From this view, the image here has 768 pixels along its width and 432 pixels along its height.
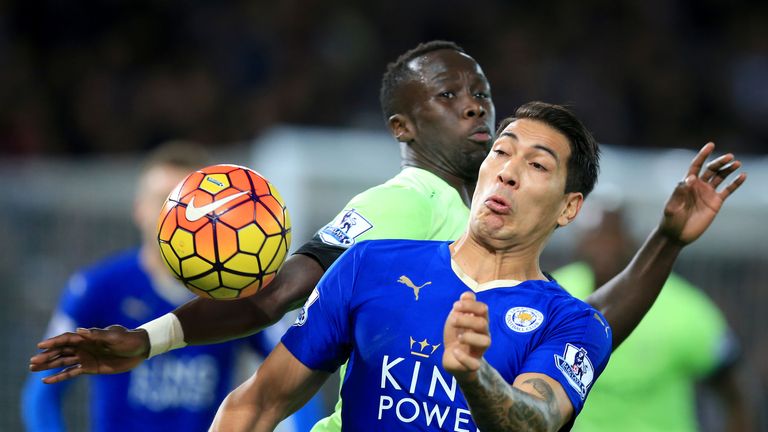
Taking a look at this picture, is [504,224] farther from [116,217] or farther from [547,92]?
[547,92]

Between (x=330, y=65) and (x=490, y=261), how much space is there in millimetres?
8836

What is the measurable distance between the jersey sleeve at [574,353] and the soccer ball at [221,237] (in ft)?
2.83

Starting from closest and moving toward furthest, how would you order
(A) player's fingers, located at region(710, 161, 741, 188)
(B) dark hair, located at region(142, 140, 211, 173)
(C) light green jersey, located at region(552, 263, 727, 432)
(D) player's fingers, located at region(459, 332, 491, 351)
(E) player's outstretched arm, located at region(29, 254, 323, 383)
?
(D) player's fingers, located at region(459, 332, 491, 351), (E) player's outstretched arm, located at region(29, 254, 323, 383), (A) player's fingers, located at region(710, 161, 741, 188), (C) light green jersey, located at region(552, 263, 727, 432), (B) dark hair, located at region(142, 140, 211, 173)

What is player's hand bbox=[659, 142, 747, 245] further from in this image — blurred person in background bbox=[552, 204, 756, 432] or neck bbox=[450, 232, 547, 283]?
blurred person in background bbox=[552, 204, 756, 432]

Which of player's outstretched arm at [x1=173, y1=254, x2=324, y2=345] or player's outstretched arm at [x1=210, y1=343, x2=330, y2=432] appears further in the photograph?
player's outstretched arm at [x1=173, y1=254, x2=324, y2=345]

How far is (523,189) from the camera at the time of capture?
3.44 m

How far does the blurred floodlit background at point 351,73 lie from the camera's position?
11094mm

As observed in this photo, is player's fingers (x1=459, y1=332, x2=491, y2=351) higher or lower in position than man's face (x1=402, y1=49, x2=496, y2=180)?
lower

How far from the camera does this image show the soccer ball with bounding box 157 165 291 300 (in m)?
3.58

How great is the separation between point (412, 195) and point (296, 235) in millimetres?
4043

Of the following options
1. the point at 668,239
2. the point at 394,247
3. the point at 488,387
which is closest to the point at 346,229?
the point at 394,247

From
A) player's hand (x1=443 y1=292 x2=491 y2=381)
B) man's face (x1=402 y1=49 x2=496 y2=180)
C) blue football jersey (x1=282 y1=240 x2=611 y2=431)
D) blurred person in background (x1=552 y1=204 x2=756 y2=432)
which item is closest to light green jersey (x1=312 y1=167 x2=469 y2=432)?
man's face (x1=402 y1=49 x2=496 y2=180)

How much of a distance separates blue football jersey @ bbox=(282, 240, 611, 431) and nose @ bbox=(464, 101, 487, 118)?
0.74 metres

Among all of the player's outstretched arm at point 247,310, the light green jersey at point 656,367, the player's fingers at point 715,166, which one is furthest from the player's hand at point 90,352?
the light green jersey at point 656,367
